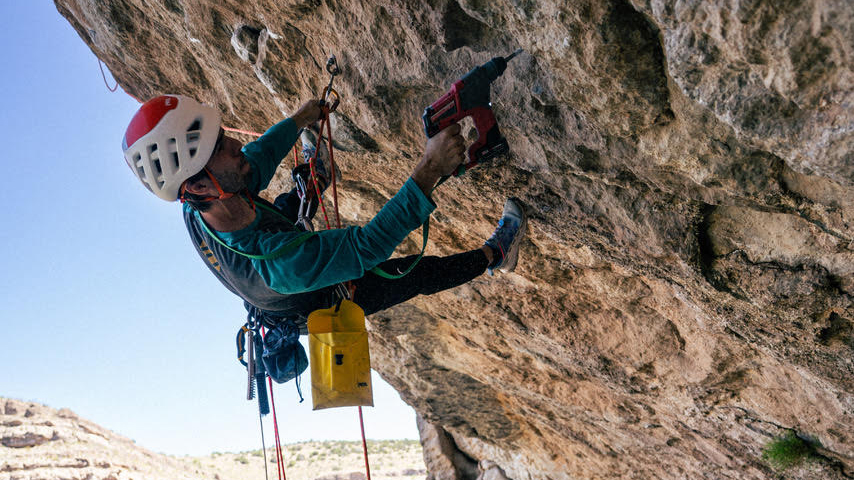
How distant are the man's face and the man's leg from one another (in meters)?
0.77

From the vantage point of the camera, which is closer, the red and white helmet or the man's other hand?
the man's other hand

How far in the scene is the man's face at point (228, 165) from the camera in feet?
9.31

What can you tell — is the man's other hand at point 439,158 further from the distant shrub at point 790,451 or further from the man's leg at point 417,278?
the distant shrub at point 790,451

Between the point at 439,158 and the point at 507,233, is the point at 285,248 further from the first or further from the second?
the point at 507,233

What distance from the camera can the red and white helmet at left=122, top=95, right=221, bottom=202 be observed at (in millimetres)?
2684

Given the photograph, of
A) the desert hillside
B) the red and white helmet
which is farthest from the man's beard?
the desert hillside

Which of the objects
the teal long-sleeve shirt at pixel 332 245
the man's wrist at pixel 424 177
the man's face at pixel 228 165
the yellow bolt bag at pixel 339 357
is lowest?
the yellow bolt bag at pixel 339 357

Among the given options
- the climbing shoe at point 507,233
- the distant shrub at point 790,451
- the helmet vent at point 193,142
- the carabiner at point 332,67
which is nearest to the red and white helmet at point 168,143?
the helmet vent at point 193,142

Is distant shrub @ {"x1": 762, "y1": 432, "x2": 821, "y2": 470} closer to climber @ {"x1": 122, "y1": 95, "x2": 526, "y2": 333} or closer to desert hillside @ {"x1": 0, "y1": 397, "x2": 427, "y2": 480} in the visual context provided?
climber @ {"x1": 122, "y1": 95, "x2": 526, "y2": 333}

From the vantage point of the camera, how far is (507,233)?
3320mm

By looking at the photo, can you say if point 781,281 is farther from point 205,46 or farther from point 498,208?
point 205,46

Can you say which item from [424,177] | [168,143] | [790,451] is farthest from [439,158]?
[790,451]

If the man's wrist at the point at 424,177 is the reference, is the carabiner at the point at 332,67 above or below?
above

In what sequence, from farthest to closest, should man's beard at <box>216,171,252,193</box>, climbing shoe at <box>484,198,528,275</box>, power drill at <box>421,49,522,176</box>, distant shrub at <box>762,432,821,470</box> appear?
distant shrub at <box>762,432,821,470</box>
climbing shoe at <box>484,198,528,275</box>
man's beard at <box>216,171,252,193</box>
power drill at <box>421,49,522,176</box>
